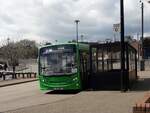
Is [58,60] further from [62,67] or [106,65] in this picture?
[106,65]

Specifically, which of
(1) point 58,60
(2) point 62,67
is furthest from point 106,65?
(1) point 58,60

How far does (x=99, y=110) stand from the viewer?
1502 centimetres

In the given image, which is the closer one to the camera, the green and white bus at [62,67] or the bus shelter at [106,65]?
the bus shelter at [106,65]

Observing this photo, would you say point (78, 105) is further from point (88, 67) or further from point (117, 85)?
point (88, 67)

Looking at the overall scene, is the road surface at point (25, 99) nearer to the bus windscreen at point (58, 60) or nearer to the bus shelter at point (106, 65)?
the bus windscreen at point (58, 60)

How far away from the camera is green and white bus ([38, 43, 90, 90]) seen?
25.9 m

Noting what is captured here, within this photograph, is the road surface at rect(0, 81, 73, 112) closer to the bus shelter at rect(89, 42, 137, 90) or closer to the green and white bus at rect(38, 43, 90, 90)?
the green and white bus at rect(38, 43, 90, 90)

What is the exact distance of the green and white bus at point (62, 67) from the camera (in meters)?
25.9

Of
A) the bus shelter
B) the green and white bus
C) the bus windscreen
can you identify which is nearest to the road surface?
the green and white bus

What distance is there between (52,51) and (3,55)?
94.7m

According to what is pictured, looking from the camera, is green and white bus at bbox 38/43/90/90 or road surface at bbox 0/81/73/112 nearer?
road surface at bbox 0/81/73/112

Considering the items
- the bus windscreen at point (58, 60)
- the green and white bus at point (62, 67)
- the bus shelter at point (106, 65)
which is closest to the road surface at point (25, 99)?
the green and white bus at point (62, 67)

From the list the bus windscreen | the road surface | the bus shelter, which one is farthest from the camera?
the bus windscreen

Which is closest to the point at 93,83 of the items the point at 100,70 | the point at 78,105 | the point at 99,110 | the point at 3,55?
the point at 100,70
